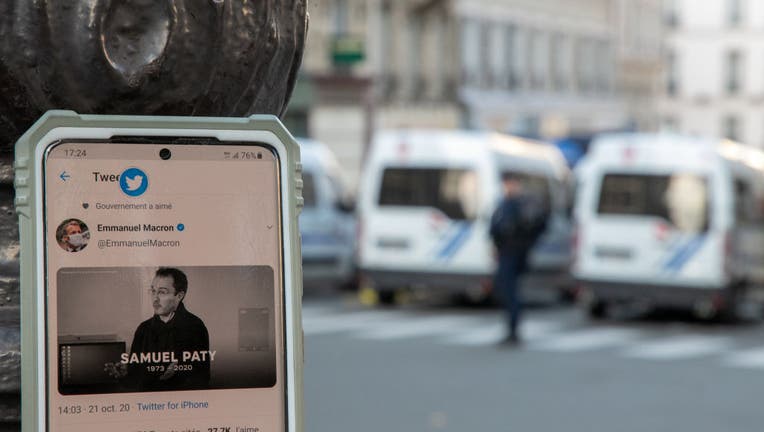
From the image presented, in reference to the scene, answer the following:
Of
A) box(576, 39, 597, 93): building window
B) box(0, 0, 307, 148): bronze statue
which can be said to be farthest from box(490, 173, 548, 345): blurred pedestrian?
box(576, 39, 597, 93): building window

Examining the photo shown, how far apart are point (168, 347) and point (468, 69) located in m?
42.9

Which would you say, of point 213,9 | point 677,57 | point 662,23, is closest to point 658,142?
point 213,9

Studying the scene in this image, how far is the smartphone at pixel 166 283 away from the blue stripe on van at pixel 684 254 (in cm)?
1642

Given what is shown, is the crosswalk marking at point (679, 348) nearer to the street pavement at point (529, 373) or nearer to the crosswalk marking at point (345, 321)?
the street pavement at point (529, 373)

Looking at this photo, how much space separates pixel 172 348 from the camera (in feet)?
7.04

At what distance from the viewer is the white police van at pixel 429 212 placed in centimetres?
2008

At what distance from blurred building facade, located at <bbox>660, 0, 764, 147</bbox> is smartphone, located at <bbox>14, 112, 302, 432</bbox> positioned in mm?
77525

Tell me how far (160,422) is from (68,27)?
54 centimetres

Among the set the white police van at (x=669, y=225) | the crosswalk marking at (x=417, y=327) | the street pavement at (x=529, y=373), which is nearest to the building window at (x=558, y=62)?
the street pavement at (x=529, y=373)

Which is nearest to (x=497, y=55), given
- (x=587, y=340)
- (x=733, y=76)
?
(x=587, y=340)

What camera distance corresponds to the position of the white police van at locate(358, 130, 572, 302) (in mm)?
20078

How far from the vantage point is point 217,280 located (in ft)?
7.22

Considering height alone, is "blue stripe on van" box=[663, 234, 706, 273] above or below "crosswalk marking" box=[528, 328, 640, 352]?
above

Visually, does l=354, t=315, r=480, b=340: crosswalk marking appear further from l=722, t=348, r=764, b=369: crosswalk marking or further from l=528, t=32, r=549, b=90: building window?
l=528, t=32, r=549, b=90: building window
